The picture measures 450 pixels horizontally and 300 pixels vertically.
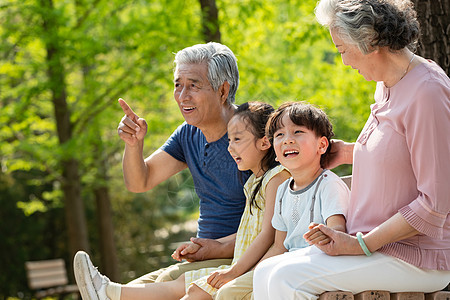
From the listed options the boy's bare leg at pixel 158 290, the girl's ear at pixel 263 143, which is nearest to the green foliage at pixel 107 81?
the boy's bare leg at pixel 158 290

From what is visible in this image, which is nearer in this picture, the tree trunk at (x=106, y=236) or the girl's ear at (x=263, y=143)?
the girl's ear at (x=263, y=143)

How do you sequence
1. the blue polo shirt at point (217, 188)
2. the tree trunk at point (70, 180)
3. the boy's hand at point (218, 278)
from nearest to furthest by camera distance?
the boy's hand at point (218, 278), the blue polo shirt at point (217, 188), the tree trunk at point (70, 180)

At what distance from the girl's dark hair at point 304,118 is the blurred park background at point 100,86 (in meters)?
3.88

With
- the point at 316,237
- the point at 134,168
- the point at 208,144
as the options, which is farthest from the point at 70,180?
the point at 316,237

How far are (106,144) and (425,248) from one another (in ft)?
27.6

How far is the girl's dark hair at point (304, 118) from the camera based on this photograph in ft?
8.33

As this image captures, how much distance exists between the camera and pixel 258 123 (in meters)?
2.87

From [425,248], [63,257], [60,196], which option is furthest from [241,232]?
[63,257]

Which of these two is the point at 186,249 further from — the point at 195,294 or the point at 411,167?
the point at 411,167

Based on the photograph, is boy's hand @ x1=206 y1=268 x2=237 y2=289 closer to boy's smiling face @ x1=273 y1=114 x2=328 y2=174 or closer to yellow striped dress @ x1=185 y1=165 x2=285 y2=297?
yellow striped dress @ x1=185 y1=165 x2=285 y2=297

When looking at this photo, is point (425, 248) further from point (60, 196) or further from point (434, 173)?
point (60, 196)

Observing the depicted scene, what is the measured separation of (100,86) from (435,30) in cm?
A: 722

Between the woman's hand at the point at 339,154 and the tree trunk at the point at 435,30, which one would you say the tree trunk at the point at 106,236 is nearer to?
the tree trunk at the point at 435,30

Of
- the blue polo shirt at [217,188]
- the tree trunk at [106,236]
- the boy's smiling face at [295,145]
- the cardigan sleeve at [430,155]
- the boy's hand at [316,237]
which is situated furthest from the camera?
the tree trunk at [106,236]
